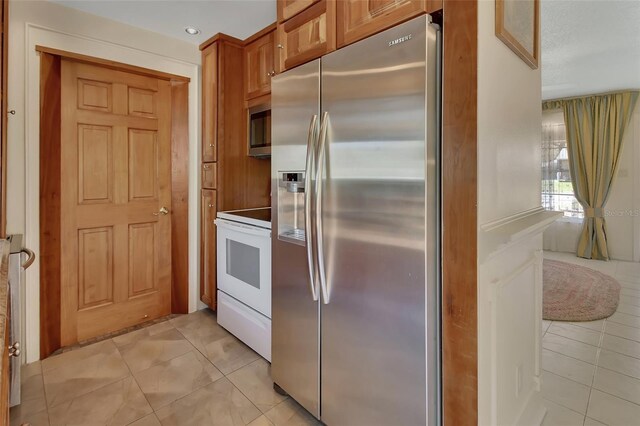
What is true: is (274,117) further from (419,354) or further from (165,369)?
(165,369)

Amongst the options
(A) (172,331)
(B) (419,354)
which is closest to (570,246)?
(B) (419,354)

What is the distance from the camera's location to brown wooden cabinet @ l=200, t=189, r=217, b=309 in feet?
9.03

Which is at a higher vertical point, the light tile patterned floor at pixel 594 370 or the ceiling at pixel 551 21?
the ceiling at pixel 551 21

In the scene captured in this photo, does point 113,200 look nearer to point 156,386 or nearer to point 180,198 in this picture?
point 180,198

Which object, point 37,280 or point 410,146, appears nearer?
point 410,146

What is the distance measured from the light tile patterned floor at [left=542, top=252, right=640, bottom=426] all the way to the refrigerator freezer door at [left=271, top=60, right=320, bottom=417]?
4.08ft

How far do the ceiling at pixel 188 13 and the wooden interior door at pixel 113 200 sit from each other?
A: 395 mm

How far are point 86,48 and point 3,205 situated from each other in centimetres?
129

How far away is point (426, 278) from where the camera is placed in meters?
1.13

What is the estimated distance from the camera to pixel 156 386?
6.36 feet

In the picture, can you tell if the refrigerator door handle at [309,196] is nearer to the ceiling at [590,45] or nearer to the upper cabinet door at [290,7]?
the upper cabinet door at [290,7]

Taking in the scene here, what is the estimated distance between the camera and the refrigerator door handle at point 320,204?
1.42m

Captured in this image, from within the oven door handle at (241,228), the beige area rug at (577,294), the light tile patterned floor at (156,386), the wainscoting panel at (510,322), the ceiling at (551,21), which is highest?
the ceiling at (551,21)

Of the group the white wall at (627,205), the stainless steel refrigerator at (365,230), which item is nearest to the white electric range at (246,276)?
the stainless steel refrigerator at (365,230)
